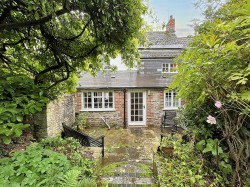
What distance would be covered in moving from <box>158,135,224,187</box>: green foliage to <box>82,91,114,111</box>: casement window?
7.04 metres

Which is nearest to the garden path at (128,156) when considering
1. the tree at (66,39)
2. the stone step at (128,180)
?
the stone step at (128,180)

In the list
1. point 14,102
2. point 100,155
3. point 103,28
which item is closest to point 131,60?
point 103,28

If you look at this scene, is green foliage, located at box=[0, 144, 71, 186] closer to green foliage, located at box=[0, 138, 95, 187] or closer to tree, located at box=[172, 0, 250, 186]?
green foliage, located at box=[0, 138, 95, 187]

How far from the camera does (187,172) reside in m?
3.01

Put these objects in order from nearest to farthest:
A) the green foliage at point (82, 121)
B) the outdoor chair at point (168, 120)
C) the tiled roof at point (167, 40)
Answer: the green foliage at point (82, 121), the outdoor chair at point (168, 120), the tiled roof at point (167, 40)

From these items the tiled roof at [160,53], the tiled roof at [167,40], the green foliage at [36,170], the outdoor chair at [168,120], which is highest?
the tiled roof at [167,40]

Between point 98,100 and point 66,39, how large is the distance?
7064mm

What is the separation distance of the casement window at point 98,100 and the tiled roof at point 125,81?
490mm

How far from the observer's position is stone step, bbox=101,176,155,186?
386cm

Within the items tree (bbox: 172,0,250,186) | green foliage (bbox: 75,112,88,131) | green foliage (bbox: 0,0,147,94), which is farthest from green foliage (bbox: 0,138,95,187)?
green foliage (bbox: 75,112,88,131)

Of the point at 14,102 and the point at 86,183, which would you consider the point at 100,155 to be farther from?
the point at 14,102

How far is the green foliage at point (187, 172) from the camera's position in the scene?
2717 mm

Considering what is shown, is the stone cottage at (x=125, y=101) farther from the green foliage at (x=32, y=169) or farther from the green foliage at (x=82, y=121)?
the green foliage at (x=32, y=169)

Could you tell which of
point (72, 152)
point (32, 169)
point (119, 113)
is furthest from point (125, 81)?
point (32, 169)
